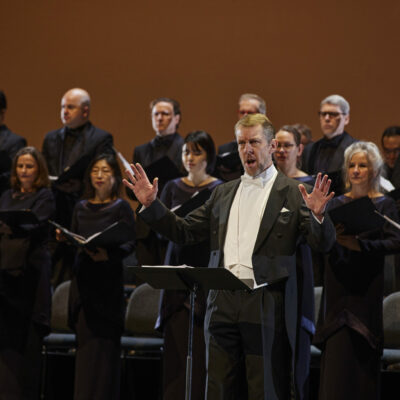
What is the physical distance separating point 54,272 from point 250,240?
2.74 m

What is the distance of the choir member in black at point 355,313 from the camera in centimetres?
413

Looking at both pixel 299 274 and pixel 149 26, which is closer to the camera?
pixel 299 274

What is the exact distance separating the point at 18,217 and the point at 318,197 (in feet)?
7.58

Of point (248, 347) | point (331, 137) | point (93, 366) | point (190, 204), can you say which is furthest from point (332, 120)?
point (248, 347)

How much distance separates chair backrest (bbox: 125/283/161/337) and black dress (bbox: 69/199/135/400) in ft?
1.04

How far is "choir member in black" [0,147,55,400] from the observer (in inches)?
195

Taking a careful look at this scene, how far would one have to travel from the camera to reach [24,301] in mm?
4980

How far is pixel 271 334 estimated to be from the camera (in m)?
3.21

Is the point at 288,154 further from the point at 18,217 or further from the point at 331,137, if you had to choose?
the point at 18,217

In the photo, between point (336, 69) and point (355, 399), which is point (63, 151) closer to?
point (336, 69)

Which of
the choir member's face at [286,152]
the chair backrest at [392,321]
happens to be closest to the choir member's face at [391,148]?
the choir member's face at [286,152]

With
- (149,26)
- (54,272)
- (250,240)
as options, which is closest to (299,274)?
(250,240)

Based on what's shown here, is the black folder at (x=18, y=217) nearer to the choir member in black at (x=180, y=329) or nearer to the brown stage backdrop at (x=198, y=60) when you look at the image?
the choir member in black at (x=180, y=329)

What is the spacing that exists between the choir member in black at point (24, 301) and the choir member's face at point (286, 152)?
1.51 metres
